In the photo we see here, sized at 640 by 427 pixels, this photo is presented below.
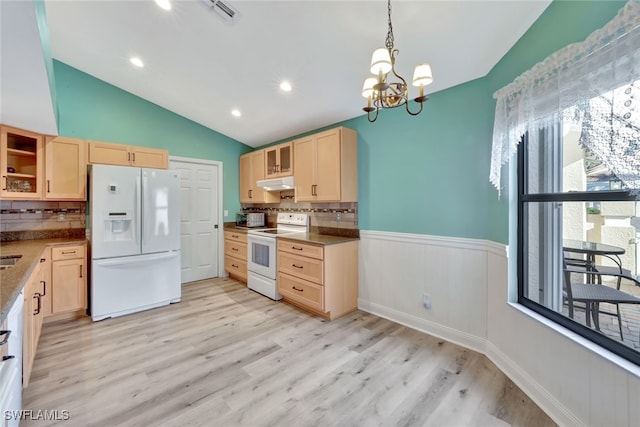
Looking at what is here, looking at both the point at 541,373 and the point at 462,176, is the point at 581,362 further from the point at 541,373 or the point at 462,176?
the point at 462,176

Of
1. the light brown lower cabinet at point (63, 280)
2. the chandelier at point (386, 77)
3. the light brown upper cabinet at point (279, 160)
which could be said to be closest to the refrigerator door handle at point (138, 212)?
the light brown lower cabinet at point (63, 280)

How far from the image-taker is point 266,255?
364 cm

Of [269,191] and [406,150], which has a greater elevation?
[406,150]

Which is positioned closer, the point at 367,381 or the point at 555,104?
the point at 555,104

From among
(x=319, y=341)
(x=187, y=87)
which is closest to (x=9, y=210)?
(x=187, y=87)

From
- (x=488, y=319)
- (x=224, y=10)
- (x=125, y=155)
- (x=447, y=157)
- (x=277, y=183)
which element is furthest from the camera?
(x=277, y=183)

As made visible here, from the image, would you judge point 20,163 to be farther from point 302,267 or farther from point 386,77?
point 386,77

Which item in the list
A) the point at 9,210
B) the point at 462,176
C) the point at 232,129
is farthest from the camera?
the point at 232,129

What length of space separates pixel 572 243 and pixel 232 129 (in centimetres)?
440

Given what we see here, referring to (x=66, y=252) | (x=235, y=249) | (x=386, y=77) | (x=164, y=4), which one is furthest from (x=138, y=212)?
(x=386, y=77)

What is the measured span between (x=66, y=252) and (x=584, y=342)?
4.50 metres

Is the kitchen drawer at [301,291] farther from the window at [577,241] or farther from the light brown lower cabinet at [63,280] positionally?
the light brown lower cabinet at [63,280]

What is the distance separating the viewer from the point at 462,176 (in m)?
2.39

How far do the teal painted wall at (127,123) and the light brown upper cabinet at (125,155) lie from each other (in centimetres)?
43
